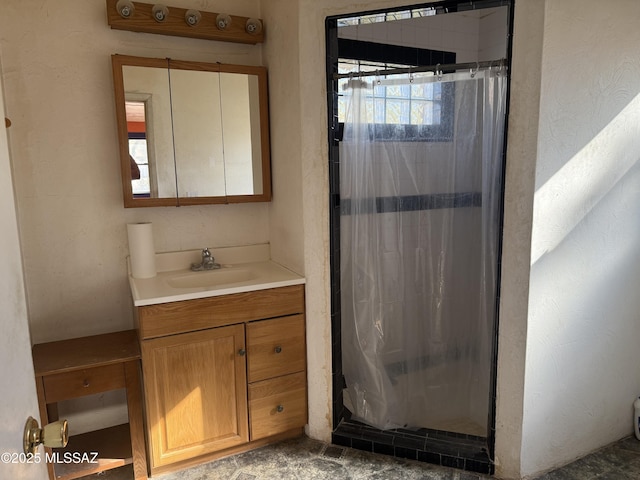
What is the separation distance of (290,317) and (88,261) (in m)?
1.06

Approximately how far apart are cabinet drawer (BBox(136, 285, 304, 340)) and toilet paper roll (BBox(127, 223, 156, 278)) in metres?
0.35

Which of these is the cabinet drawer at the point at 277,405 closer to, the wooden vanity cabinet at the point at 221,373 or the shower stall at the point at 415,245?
the wooden vanity cabinet at the point at 221,373

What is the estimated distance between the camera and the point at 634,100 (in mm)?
1950

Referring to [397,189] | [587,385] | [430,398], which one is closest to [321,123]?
[397,189]

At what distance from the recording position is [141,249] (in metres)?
2.25

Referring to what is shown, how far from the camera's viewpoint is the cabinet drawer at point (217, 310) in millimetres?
1942

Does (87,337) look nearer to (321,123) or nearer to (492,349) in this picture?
(321,123)

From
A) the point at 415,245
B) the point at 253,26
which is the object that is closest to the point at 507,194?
the point at 415,245

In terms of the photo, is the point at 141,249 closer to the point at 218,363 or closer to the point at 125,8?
the point at 218,363

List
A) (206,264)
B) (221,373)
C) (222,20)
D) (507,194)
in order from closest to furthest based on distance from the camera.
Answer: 1. (507,194)
2. (221,373)
3. (222,20)
4. (206,264)

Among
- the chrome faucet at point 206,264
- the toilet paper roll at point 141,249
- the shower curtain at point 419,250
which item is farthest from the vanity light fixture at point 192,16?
the chrome faucet at point 206,264

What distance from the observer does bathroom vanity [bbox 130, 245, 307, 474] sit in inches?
78.0

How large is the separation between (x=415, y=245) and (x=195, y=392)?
1.24 metres

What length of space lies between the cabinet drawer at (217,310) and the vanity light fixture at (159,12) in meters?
1.35
